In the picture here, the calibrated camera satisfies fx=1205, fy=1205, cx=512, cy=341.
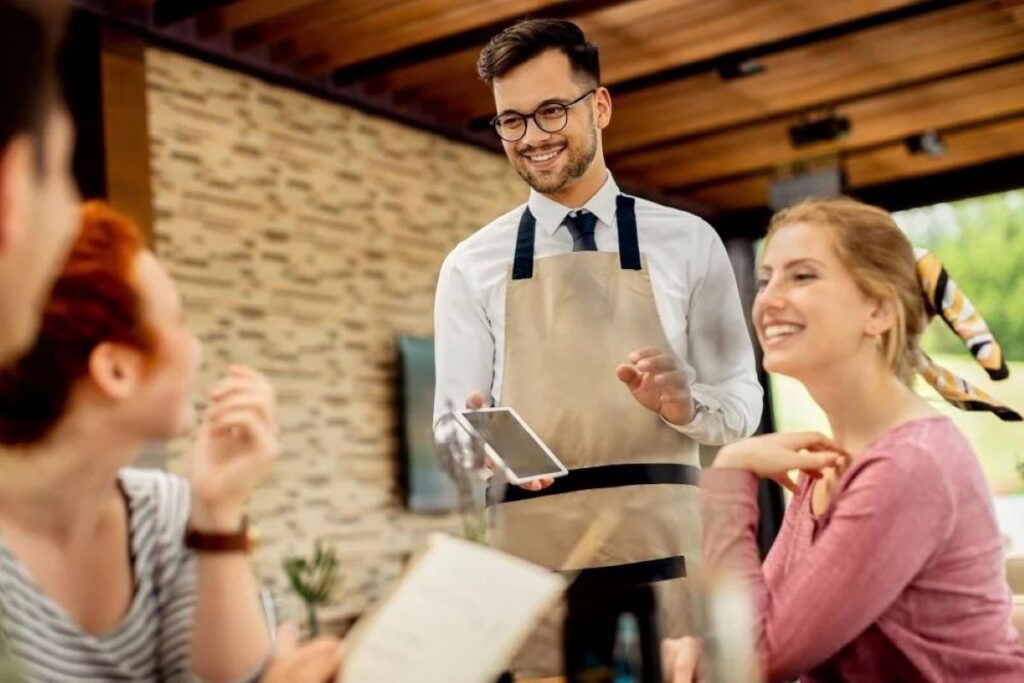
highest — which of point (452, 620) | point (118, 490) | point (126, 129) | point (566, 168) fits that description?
point (126, 129)

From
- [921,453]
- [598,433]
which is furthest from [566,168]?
[921,453]

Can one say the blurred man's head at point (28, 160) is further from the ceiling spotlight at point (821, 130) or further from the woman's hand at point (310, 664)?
the ceiling spotlight at point (821, 130)

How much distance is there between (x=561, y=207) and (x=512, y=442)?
0.36 metres

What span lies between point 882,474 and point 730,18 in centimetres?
376

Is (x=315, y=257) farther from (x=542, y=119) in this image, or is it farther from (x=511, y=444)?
(x=511, y=444)

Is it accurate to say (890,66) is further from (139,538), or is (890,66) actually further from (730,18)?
(139,538)

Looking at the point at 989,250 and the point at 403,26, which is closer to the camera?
the point at 403,26

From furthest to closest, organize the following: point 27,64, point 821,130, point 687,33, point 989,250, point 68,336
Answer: point 821,130
point 989,250
point 687,33
point 68,336
point 27,64

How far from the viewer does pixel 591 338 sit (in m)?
1.55

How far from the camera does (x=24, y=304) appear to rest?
0.60 metres

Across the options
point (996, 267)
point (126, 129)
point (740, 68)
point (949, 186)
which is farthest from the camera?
point (949, 186)

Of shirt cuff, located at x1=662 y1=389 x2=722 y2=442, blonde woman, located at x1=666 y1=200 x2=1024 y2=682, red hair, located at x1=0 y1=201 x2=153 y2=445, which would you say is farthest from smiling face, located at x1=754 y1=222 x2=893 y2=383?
red hair, located at x1=0 y1=201 x2=153 y2=445

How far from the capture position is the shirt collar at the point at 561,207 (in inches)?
63.0

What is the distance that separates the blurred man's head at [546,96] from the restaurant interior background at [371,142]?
272 centimetres
